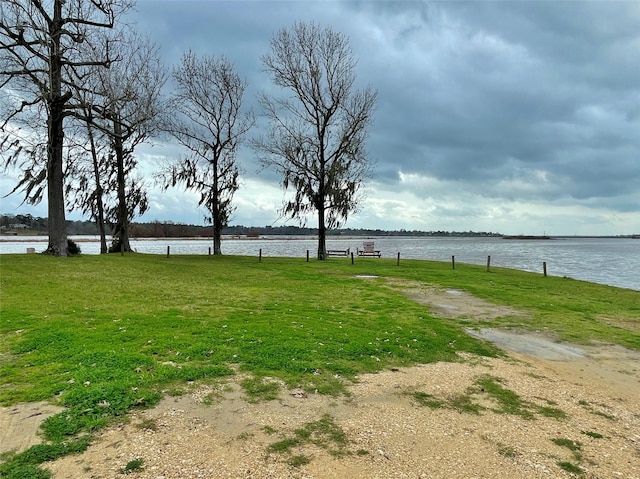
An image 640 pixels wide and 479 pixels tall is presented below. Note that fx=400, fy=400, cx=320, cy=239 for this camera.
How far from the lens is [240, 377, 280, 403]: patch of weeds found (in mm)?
4656

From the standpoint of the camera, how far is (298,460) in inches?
133

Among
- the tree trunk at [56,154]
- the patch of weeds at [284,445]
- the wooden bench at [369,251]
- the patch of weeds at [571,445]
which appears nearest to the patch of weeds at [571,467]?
the patch of weeds at [571,445]

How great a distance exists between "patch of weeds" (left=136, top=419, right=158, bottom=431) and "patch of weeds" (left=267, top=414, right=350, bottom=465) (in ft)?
3.88

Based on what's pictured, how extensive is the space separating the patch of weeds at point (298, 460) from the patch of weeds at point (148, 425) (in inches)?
55.2

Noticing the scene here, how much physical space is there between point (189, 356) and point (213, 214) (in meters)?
28.5

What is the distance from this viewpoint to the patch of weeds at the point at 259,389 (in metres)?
4.66

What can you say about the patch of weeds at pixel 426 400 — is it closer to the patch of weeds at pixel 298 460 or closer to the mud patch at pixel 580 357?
the patch of weeds at pixel 298 460

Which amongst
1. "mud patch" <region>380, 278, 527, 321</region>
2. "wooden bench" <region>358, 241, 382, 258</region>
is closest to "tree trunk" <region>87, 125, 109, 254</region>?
"wooden bench" <region>358, 241, 382, 258</region>

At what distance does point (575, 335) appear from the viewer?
8.94 m

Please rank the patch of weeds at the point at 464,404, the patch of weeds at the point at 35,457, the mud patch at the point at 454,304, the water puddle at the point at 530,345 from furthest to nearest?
the mud patch at the point at 454,304 → the water puddle at the point at 530,345 → the patch of weeds at the point at 464,404 → the patch of weeds at the point at 35,457

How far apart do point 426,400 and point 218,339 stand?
372 cm

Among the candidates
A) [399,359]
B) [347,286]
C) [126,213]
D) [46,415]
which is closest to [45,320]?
[46,415]

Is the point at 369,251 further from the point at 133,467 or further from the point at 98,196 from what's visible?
the point at 133,467

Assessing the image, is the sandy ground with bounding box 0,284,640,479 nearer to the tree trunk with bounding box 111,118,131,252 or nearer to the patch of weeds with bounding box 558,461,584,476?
the patch of weeds with bounding box 558,461,584,476
